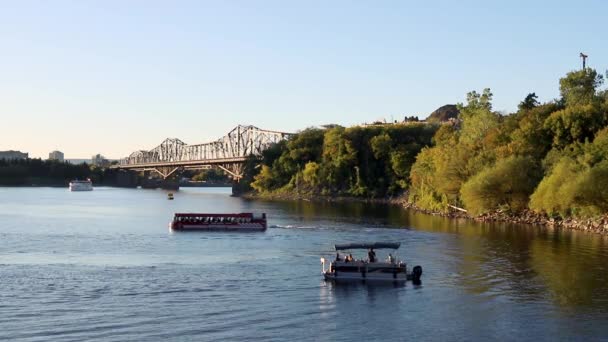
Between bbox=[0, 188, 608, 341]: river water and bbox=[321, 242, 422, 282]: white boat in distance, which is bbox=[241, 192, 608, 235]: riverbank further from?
bbox=[321, 242, 422, 282]: white boat in distance

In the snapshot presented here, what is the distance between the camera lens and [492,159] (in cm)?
9019

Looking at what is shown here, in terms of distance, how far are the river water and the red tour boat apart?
19.7 feet

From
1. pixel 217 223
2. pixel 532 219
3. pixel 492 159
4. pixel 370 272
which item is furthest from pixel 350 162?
pixel 370 272

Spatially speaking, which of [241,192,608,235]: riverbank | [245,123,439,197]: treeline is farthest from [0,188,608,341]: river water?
[245,123,439,197]: treeline

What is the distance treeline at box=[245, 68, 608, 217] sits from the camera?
2953 inches

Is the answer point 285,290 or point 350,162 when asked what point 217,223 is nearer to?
point 285,290

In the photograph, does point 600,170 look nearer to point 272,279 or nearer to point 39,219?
point 272,279

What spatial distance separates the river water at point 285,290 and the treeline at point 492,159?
789cm

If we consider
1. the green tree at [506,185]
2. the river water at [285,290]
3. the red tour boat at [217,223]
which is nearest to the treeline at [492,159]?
the green tree at [506,185]

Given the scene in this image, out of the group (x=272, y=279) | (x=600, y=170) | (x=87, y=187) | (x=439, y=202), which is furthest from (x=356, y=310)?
(x=87, y=187)

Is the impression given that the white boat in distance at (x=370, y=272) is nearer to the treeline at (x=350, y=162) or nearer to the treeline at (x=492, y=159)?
the treeline at (x=492, y=159)

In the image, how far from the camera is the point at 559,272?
153 feet

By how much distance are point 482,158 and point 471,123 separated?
1727cm

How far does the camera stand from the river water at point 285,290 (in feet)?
106
